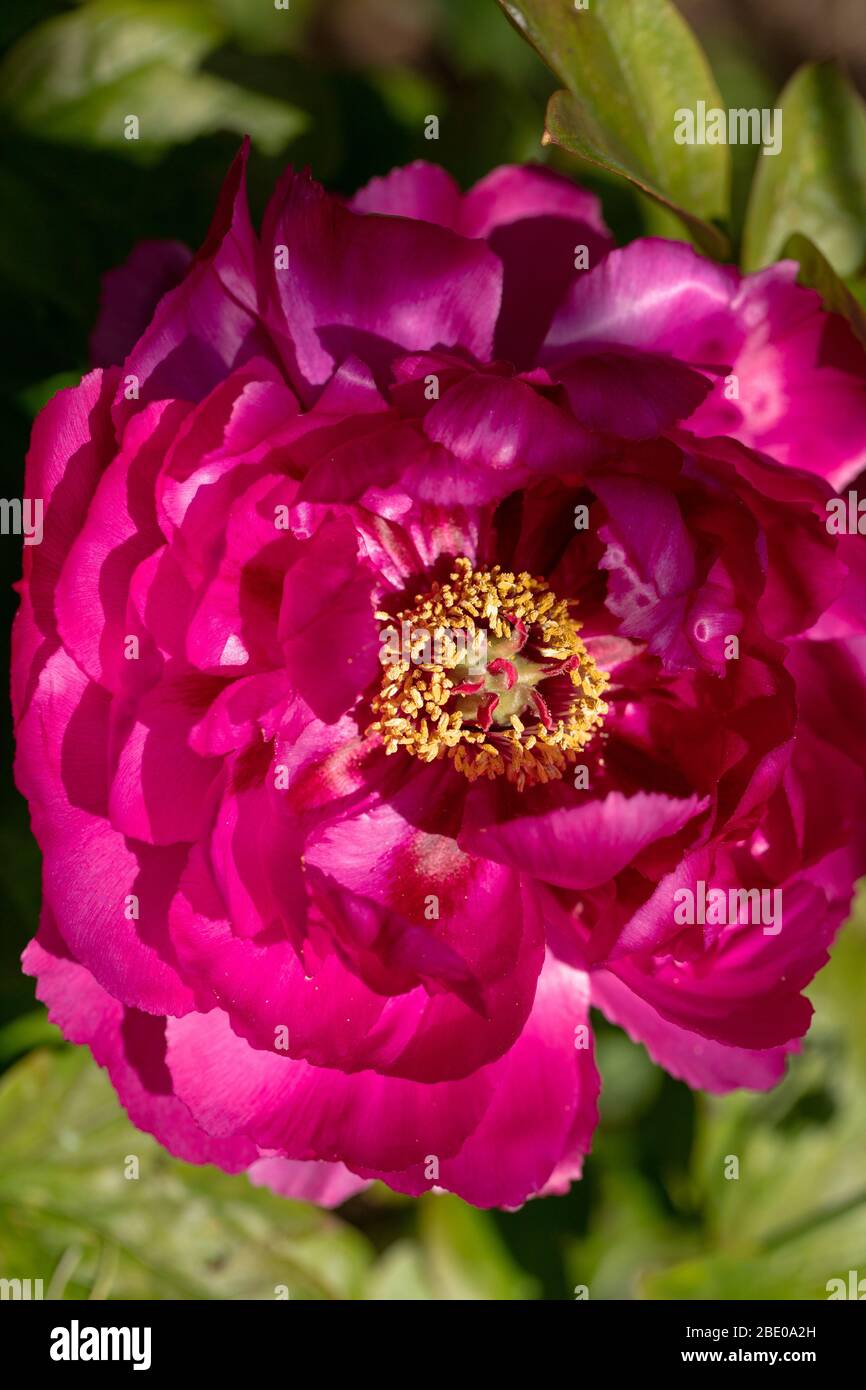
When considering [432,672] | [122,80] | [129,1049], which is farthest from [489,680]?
[122,80]

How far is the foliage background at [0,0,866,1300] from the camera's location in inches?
54.9

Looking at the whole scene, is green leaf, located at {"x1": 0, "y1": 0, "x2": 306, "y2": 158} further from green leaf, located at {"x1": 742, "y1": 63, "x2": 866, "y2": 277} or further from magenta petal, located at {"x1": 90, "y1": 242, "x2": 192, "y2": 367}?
green leaf, located at {"x1": 742, "y1": 63, "x2": 866, "y2": 277}

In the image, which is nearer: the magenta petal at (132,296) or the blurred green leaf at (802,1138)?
the magenta petal at (132,296)

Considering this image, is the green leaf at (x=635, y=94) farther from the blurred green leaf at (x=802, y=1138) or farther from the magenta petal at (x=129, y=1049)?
the blurred green leaf at (x=802, y=1138)

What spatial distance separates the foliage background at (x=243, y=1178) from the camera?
139 centimetres

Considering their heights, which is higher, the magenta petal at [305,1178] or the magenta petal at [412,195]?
the magenta petal at [412,195]

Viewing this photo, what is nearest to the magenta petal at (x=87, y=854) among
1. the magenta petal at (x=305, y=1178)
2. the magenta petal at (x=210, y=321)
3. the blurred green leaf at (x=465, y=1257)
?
the magenta petal at (x=210, y=321)

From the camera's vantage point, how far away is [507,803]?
46.7 inches

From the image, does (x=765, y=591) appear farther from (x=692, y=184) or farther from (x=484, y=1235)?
(x=484, y=1235)

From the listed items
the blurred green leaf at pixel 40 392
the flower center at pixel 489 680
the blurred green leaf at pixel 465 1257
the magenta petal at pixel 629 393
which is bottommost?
the blurred green leaf at pixel 465 1257

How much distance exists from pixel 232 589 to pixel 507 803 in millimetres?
351

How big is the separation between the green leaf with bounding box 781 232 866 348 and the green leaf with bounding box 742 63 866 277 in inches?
2.8

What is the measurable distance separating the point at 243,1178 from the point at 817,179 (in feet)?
4.70

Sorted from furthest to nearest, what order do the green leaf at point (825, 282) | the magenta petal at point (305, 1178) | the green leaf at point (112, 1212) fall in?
1. the green leaf at point (112, 1212)
2. the magenta petal at point (305, 1178)
3. the green leaf at point (825, 282)
